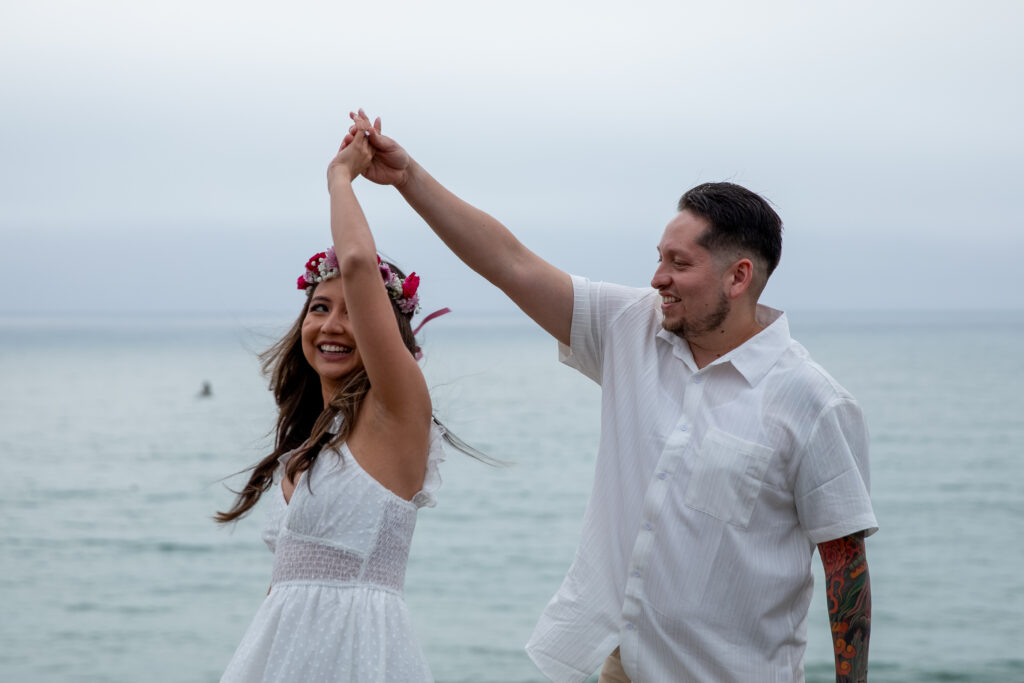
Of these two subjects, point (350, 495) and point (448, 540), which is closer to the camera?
point (350, 495)

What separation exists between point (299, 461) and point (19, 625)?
11049 millimetres

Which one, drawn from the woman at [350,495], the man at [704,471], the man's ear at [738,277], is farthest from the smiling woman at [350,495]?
the man's ear at [738,277]

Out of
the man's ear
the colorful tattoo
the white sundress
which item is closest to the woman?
the white sundress

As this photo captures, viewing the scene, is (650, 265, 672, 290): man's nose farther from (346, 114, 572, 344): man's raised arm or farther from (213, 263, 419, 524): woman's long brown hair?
(213, 263, 419, 524): woman's long brown hair

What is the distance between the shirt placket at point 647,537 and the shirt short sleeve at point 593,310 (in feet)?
1.16

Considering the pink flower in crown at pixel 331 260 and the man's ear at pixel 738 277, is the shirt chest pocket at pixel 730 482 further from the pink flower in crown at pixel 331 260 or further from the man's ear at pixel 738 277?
the pink flower in crown at pixel 331 260

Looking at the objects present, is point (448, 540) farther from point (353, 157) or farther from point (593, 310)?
point (353, 157)

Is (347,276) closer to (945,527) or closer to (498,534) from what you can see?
(498,534)

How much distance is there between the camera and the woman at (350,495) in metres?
2.37

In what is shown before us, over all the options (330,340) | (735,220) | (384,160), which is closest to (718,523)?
(735,220)

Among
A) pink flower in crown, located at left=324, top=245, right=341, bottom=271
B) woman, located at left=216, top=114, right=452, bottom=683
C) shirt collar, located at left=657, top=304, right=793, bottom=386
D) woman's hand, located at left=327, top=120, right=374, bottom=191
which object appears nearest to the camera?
woman, located at left=216, top=114, right=452, bottom=683

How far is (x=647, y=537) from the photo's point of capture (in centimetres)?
276

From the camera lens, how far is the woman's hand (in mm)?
2537

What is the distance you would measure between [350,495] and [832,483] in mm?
1162
